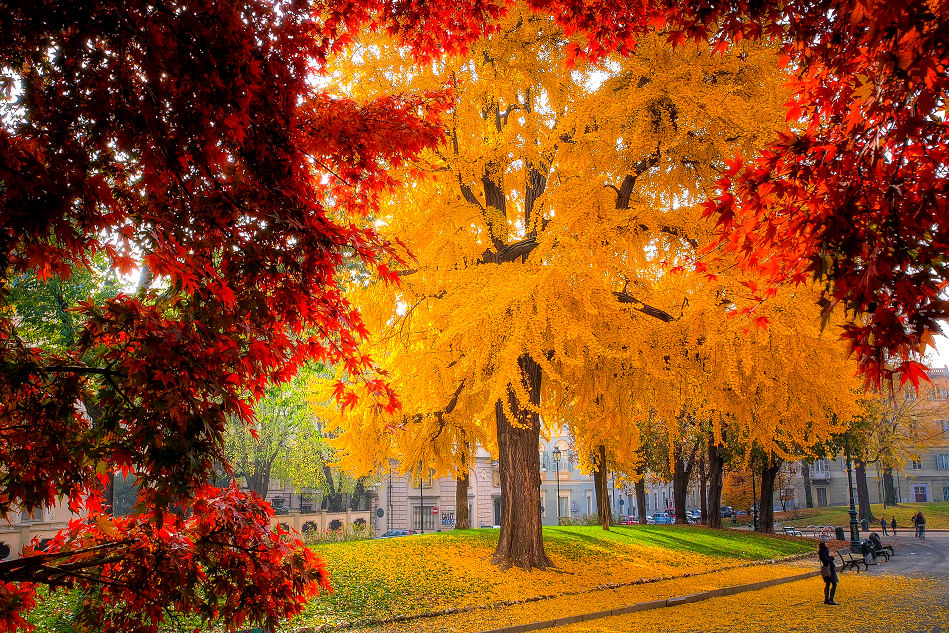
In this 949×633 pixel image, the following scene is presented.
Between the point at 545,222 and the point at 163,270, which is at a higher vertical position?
the point at 545,222

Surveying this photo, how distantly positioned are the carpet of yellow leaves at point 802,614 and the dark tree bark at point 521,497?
354 cm

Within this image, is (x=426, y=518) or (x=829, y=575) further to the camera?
(x=426, y=518)

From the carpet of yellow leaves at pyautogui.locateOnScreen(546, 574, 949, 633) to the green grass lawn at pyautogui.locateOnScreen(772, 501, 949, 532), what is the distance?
3642 cm

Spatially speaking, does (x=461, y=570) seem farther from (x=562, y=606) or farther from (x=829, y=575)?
(x=829, y=575)

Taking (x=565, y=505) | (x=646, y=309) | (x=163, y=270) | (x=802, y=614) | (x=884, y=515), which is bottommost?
(x=565, y=505)

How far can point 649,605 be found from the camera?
13742 millimetres

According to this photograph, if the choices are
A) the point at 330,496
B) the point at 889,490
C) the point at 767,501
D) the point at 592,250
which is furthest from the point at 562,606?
the point at 889,490

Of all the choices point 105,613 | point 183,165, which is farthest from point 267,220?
point 105,613

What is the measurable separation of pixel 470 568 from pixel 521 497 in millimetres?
2095

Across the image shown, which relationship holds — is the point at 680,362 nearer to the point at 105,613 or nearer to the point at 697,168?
the point at 697,168

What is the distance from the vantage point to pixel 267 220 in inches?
163

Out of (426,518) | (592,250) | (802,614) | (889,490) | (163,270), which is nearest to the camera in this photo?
(163,270)

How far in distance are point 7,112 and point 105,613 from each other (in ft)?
10.6

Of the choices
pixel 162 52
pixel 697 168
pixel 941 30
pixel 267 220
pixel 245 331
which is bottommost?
pixel 245 331
